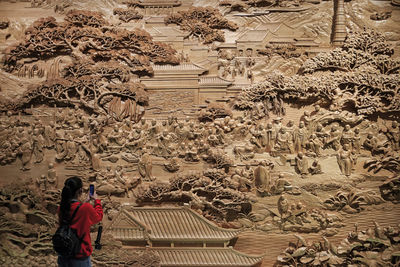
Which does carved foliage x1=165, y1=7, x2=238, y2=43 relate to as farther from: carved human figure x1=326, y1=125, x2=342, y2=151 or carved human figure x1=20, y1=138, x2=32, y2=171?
carved human figure x1=20, y1=138, x2=32, y2=171

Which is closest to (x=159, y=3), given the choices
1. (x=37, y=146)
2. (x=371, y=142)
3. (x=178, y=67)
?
(x=178, y=67)

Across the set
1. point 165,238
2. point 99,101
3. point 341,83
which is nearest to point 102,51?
point 99,101

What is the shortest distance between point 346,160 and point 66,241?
3584 mm

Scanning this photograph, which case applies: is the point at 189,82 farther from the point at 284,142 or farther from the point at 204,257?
the point at 204,257

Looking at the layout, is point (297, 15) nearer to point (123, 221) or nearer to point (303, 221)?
point (303, 221)

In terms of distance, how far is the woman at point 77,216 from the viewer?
11.0 feet

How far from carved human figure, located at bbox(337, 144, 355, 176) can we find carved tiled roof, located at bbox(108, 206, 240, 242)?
163 centimetres

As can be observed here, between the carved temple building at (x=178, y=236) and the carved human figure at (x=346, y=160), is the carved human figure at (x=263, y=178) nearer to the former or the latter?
the carved temple building at (x=178, y=236)

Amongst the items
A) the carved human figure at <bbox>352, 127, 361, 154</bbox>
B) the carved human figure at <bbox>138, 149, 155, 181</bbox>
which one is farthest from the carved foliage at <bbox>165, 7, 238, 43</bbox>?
the carved human figure at <bbox>352, 127, 361, 154</bbox>

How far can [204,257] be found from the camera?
4.93m

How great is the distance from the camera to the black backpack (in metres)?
3.29

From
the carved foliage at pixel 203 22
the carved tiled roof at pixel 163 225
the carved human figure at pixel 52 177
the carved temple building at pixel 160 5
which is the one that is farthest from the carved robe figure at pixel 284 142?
the carved human figure at pixel 52 177

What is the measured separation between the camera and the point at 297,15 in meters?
5.38

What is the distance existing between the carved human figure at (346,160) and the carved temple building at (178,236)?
63.7 inches
